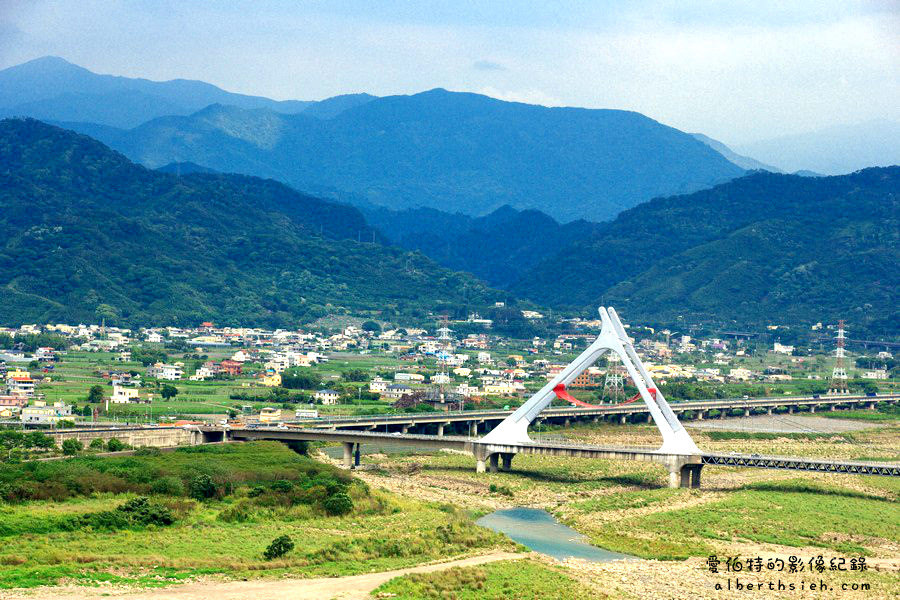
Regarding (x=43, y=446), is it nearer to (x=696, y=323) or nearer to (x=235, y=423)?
(x=235, y=423)

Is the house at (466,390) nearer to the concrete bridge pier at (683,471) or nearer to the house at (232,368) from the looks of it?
the house at (232,368)

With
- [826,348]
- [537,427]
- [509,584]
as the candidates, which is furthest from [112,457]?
[826,348]

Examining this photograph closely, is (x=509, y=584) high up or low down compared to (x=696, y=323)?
down

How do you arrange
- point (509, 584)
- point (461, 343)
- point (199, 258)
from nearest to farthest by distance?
point (509, 584) → point (461, 343) → point (199, 258)

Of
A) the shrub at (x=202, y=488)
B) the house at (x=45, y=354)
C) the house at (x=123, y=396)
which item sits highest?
the house at (x=45, y=354)

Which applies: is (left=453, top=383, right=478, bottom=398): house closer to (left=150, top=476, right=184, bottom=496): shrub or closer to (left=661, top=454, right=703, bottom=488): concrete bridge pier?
(left=661, top=454, right=703, bottom=488): concrete bridge pier

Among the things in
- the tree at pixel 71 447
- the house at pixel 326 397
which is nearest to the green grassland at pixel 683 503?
the tree at pixel 71 447

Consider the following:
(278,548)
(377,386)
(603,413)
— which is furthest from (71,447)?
(377,386)
